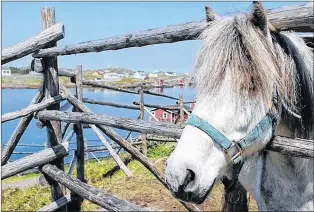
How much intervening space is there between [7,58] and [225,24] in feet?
5.34

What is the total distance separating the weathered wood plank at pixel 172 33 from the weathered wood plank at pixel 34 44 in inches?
3.1

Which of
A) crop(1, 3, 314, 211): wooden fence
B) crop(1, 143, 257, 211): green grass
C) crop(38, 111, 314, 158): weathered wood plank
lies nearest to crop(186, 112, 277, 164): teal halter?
crop(38, 111, 314, 158): weathered wood plank

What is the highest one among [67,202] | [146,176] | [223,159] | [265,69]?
[265,69]

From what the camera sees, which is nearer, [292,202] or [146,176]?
[292,202]

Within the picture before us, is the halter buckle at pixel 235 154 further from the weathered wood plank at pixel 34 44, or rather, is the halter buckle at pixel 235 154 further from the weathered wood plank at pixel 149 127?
the weathered wood plank at pixel 34 44

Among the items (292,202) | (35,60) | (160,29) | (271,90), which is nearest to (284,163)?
(292,202)

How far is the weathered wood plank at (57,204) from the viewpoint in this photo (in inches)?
111

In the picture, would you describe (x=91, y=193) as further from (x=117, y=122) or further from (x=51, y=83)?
(x=51, y=83)

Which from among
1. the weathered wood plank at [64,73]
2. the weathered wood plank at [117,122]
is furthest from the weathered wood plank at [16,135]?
the weathered wood plank at [64,73]

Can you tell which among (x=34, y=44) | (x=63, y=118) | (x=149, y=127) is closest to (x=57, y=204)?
(x=63, y=118)

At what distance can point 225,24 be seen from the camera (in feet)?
4.74

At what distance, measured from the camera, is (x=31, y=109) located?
275cm

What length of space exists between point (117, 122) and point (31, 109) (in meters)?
0.89

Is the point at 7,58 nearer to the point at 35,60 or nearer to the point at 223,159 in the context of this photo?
the point at 35,60
